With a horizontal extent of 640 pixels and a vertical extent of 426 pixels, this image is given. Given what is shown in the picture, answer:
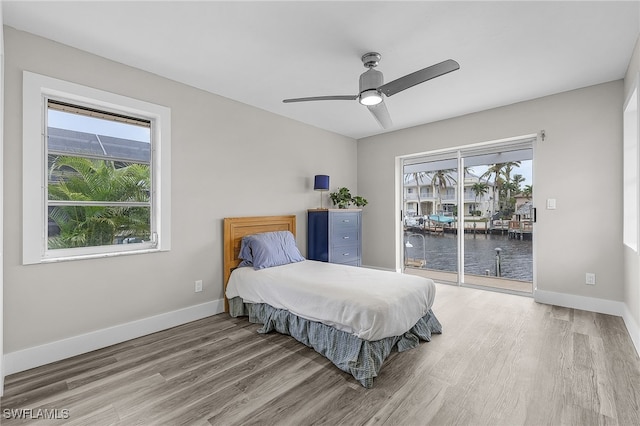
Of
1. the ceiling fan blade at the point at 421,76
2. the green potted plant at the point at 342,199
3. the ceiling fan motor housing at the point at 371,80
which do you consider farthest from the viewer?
the green potted plant at the point at 342,199

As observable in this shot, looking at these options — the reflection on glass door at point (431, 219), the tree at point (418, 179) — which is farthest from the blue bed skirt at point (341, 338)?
the tree at point (418, 179)

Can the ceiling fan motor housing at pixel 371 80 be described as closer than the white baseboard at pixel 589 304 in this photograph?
Yes

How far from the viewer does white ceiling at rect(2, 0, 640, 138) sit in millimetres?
2029

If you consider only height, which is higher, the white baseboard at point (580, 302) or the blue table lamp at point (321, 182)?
the blue table lamp at point (321, 182)

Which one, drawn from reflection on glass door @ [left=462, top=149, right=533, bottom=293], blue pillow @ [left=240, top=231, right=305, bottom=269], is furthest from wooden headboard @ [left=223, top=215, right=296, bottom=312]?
reflection on glass door @ [left=462, top=149, right=533, bottom=293]

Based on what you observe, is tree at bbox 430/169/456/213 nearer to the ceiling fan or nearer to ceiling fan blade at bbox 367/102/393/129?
ceiling fan blade at bbox 367/102/393/129

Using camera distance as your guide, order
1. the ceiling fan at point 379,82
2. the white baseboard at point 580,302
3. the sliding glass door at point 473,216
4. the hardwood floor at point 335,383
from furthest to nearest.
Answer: the sliding glass door at point 473,216, the white baseboard at point 580,302, the ceiling fan at point 379,82, the hardwood floor at point 335,383

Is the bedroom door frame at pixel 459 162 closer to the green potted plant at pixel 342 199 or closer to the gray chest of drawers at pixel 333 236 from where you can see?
the green potted plant at pixel 342 199

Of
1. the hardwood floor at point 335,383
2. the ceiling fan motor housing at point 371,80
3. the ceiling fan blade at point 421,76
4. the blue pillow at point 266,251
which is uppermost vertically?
the ceiling fan motor housing at point 371,80

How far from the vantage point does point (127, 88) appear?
2771 millimetres

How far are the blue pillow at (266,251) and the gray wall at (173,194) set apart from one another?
34cm

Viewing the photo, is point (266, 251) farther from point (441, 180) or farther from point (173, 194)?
point (441, 180)

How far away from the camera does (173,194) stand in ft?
10.0

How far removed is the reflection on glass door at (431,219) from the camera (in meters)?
4.69
